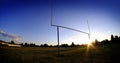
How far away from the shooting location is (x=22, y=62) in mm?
18156

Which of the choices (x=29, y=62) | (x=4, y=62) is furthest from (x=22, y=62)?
(x=4, y=62)

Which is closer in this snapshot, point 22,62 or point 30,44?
point 22,62

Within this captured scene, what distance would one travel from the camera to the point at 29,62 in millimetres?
18188

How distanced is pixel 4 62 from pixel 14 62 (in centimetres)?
119

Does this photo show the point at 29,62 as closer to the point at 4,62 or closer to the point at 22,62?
the point at 22,62

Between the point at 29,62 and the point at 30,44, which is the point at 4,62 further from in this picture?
the point at 30,44

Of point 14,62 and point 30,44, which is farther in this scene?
point 30,44

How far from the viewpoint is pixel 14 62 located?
18.1 m

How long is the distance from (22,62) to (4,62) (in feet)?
6.91

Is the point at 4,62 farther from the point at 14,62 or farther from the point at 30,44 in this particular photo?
the point at 30,44

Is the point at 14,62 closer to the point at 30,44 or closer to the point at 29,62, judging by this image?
the point at 29,62

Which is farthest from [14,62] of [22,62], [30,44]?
[30,44]

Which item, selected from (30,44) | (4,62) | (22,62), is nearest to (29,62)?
(22,62)

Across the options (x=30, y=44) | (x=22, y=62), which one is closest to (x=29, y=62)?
(x=22, y=62)
